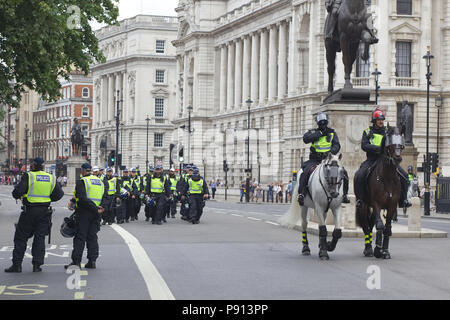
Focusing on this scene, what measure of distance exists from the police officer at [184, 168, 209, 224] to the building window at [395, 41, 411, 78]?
157 ft

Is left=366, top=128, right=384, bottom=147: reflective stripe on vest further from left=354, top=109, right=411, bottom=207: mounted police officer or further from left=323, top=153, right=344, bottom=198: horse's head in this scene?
left=323, top=153, right=344, bottom=198: horse's head

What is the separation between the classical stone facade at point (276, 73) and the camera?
78188 mm

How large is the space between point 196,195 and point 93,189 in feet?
54.4

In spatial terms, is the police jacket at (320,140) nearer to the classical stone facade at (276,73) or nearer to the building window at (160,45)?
the classical stone facade at (276,73)

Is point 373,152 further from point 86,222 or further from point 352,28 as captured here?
point 352,28

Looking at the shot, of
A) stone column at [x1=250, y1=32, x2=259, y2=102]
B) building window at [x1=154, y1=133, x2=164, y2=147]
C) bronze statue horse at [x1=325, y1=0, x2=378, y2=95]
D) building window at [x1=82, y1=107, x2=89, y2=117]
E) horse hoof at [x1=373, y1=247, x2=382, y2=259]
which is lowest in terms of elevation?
horse hoof at [x1=373, y1=247, x2=382, y2=259]

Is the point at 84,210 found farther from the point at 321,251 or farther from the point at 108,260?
the point at 321,251

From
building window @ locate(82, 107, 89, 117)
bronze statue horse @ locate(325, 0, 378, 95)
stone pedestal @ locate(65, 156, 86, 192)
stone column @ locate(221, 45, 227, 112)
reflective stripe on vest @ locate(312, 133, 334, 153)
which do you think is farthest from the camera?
building window @ locate(82, 107, 89, 117)

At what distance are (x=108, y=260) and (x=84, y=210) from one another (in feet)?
4.91

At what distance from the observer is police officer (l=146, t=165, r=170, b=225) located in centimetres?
3266

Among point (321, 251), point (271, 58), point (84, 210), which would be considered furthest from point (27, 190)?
point (271, 58)

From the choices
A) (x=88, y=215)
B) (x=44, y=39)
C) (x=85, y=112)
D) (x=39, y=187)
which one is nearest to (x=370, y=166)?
(x=88, y=215)

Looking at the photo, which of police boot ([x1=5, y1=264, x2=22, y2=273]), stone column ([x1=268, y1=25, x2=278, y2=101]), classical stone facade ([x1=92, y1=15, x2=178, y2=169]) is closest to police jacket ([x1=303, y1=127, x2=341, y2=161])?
police boot ([x1=5, y1=264, x2=22, y2=273])

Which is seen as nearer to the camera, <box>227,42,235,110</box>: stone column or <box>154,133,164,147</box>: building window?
<box>227,42,235,110</box>: stone column
